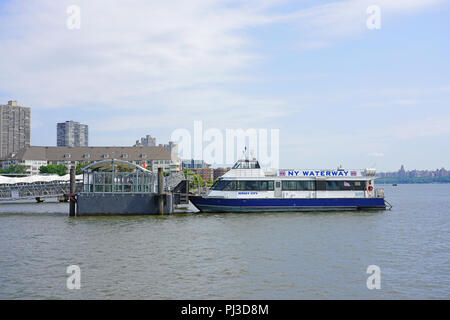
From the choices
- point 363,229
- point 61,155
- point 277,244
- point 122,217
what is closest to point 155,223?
point 122,217

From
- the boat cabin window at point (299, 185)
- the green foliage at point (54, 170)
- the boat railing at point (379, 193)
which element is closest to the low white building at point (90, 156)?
the green foliage at point (54, 170)

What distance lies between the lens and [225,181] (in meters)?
51.3

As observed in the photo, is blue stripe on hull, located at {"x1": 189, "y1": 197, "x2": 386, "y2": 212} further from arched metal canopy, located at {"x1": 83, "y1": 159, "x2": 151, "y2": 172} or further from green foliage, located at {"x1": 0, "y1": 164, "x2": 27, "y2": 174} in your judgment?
green foliage, located at {"x1": 0, "y1": 164, "x2": 27, "y2": 174}

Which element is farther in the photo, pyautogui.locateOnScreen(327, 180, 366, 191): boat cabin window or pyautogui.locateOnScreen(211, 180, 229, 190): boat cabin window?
pyautogui.locateOnScreen(327, 180, 366, 191): boat cabin window

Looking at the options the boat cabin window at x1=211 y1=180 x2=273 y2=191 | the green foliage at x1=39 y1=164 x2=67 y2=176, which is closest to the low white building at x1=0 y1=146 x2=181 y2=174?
the green foliage at x1=39 y1=164 x2=67 y2=176

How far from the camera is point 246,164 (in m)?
52.7

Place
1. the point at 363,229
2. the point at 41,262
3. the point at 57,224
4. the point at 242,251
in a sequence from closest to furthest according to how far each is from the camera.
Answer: the point at 41,262 → the point at 242,251 → the point at 363,229 → the point at 57,224

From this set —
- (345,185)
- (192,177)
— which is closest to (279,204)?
(345,185)

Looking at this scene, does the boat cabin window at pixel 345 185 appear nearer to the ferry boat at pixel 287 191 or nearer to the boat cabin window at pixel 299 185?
the ferry boat at pixel 287 191

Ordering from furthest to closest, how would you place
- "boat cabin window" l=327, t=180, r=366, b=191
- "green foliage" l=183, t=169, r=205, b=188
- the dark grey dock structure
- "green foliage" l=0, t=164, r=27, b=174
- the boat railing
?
1. "green foliage" l=0, t=164, r=27, b=174
2. "green foliage" l=183, t=169, r=205, b=188
3. the boat railing
4. "boat cabin window" l=327, t=180, r=366, b=191
5. the dark grey dock structure

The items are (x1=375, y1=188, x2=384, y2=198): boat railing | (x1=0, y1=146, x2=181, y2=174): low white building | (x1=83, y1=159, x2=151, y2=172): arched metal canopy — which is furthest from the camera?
(x1=0, y1=146, x2=181, y2=174): low white building

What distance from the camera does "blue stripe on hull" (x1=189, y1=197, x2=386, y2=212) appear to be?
167 feet

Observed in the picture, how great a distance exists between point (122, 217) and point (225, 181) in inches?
480
